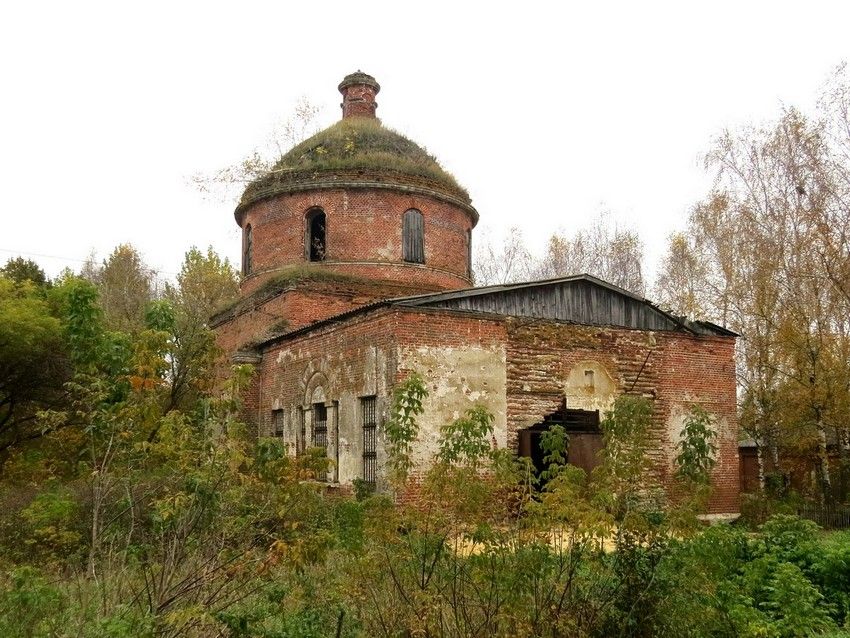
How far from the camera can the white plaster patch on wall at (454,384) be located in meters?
13.9

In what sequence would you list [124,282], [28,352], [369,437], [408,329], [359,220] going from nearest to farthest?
[408,329]
[369,437]
[28,352]
[359,220]
[124,282]

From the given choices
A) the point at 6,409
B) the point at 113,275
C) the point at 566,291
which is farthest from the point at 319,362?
the point at 113,275

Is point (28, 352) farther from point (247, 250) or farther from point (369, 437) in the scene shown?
point (247, 250)

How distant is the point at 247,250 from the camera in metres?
23.1

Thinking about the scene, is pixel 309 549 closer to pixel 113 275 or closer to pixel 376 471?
pixel 376 471

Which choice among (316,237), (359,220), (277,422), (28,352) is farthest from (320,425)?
(316,237)

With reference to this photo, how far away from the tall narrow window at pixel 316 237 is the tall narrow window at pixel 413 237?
6.62 ft

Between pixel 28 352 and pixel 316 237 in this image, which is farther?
pixel 316 237

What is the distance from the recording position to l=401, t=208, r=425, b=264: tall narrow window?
21156 millimetres

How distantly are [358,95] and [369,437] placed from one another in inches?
485

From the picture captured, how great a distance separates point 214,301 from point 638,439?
25035 millimetres

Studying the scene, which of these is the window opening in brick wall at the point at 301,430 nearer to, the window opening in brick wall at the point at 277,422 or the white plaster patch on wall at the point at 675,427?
the window opening in brick wall at the point at 277,422

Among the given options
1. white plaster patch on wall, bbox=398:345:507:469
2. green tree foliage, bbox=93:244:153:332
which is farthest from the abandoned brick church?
green tree foliage, bbox=93:244:153:332

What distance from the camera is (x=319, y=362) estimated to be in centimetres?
1692
